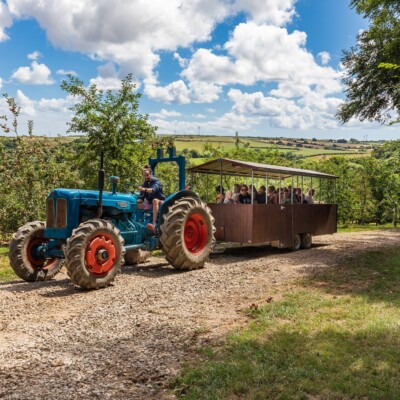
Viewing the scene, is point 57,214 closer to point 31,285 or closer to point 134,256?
point 31,285

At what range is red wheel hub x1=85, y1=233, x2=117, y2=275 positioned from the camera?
8.77m

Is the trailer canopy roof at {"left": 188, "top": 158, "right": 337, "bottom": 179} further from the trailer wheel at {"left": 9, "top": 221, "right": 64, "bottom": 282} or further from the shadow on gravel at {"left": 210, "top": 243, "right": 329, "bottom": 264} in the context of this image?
the trailer wheel at {"left": 9, "top": 221, "right": 64, "bottom": 282}

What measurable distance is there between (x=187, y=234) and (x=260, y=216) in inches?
130

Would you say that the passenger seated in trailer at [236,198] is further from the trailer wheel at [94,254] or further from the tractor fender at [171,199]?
the trailer wheel at [94,254]

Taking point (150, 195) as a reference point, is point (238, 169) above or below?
above

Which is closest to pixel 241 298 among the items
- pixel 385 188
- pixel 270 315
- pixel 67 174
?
pixel 270 315

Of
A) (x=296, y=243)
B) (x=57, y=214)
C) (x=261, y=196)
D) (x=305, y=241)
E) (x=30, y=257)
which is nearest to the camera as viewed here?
(x=57, y=214)

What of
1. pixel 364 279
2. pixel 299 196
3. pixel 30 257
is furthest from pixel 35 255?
pixel 299 196

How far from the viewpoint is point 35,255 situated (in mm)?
10039

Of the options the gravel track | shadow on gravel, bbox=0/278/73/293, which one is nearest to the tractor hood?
the gravel track

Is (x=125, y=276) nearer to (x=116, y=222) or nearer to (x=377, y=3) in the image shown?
(x=116, y=222)

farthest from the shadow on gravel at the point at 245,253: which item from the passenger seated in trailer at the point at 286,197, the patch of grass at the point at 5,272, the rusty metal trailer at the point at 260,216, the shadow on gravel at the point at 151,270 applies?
the patch of grass at the point at 5,272

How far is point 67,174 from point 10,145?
2.91m

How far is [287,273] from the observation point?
423 inches
